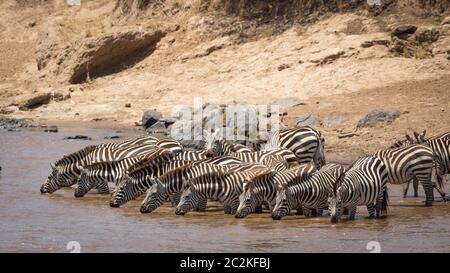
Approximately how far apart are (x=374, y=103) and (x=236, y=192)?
410 inches

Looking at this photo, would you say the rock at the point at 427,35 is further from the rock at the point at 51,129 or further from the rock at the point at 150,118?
the rock at the point at 51,129

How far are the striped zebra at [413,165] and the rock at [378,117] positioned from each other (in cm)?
615

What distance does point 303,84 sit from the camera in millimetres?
27000

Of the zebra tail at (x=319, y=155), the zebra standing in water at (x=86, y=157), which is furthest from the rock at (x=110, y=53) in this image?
the zebra tail at (x=319, y=155)

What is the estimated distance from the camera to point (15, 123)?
1123 inches

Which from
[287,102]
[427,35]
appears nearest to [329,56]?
[427,35]

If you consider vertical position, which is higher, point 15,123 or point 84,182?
point 15,123

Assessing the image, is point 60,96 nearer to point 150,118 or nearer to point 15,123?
point 15,123

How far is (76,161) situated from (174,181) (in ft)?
10.3

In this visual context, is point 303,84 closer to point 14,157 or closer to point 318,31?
point 318,31

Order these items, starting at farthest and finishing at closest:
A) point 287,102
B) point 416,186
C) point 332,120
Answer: point 287,102
point 332,120
point 416,186

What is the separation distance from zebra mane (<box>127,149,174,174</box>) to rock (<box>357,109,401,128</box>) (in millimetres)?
6743

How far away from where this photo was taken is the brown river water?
1180cm
